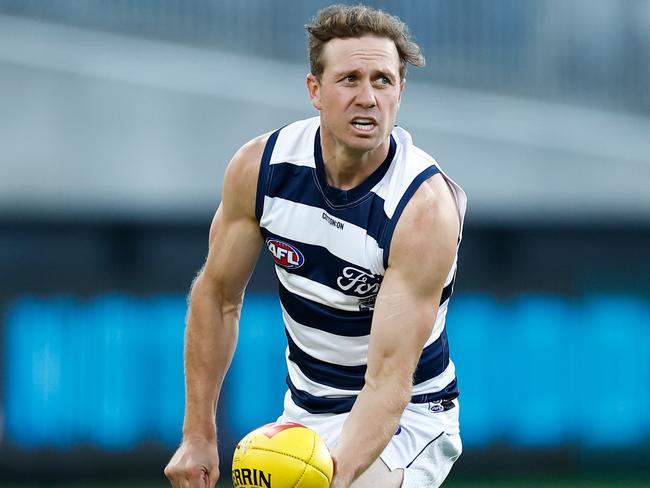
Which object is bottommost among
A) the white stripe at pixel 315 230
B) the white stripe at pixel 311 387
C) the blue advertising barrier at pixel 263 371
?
the blue advertising barrier at pixel 263 371

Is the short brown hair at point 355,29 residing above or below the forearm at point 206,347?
above

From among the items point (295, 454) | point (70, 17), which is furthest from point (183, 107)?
point (295, 454)

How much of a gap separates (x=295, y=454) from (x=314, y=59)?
1.49 meters

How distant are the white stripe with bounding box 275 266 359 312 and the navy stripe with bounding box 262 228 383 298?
0.02m

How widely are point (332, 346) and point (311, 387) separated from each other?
0.24 meters

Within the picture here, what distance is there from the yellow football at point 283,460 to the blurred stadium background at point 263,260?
5.66m

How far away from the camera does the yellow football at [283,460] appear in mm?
4898

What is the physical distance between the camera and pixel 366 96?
5.22 metres

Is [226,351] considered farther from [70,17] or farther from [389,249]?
[70,17]

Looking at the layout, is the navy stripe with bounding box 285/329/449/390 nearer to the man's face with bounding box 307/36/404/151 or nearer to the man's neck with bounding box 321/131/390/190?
the man's neck with bounding box 321/131/390/190

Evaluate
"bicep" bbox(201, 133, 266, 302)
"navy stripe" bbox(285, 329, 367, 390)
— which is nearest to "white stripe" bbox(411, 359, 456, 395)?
"navy stripe" bbox(285, 329, 367, 390)

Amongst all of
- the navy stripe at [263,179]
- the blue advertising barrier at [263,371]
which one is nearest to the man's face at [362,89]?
the navy stripe at [263,179]

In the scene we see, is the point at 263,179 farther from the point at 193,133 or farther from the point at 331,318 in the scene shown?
the point at 193,133

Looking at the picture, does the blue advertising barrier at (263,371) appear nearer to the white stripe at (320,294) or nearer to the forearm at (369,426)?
the white stripe at (320,294)
